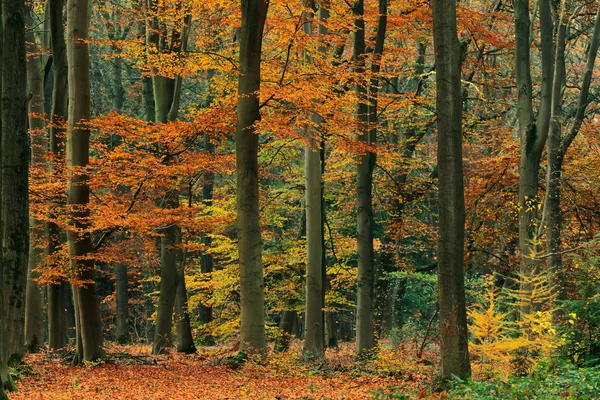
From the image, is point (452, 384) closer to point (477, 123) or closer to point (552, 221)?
point (552, 221)

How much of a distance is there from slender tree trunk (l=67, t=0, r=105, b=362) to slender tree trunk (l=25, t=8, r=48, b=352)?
2.34m

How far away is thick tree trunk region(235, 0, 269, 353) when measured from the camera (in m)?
11.9

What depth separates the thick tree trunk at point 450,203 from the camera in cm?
880

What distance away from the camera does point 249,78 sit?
12070 mm

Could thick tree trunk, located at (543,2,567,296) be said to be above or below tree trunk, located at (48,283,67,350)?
above

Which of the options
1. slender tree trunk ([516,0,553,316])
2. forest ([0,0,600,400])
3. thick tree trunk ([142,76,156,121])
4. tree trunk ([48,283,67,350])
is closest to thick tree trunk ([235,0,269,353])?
forest ([0,0,600,400])

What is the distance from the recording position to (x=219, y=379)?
36.6 ft

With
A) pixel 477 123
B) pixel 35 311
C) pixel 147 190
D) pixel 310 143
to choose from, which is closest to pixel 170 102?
pixel 147 190

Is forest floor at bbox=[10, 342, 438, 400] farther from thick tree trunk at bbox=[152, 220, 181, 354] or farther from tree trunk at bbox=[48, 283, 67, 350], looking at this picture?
thick tree trunk at bbox=[152, 220, 181, 354]

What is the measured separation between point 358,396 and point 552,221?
21.9 feet

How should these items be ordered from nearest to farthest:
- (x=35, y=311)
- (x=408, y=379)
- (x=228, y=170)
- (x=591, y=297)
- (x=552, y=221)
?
(x=591, y=297), (x=408, y=379), (x=552, y=221), (x=228, y=170), (x=35, y=311)

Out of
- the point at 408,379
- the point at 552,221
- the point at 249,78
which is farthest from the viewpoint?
the point at 552,221

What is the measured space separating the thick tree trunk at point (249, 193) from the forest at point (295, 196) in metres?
0.04

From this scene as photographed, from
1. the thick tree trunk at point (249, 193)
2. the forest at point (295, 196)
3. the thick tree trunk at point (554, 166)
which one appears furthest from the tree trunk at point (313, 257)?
the thick tree trunk at point (554, 166)
